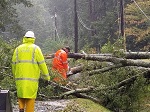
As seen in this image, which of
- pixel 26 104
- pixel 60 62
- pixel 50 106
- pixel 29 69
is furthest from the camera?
pixel 60 62

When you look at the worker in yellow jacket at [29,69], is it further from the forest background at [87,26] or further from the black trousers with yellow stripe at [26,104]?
the forest background at [87,26]

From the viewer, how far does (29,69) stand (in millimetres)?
6305

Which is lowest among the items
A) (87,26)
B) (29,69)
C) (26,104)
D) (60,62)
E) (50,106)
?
(50,106)

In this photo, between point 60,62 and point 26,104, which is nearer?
point 26,104

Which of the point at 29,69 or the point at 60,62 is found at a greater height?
the point at 29,69

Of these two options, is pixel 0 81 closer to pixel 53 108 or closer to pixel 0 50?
pixel 0 50

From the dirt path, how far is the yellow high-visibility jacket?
1791 mm

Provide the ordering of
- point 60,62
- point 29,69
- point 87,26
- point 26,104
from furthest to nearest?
1. point 87,26
2. point 60,62
3. point 26,104
4. point 29,69

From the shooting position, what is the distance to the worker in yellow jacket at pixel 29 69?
6289mm

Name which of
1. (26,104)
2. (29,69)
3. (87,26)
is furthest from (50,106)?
(87,26)

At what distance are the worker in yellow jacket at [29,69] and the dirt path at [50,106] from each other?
176 cm

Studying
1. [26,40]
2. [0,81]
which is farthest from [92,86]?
[26,40]

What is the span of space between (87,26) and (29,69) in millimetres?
45702

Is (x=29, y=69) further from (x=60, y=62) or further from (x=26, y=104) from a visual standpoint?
(x=60, y=62)
